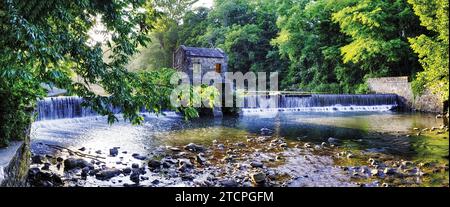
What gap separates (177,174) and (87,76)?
3277 mm

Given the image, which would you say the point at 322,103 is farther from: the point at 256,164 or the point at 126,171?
the point at 126,171

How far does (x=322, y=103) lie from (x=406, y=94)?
6.00 metres

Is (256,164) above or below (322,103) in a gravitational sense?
below

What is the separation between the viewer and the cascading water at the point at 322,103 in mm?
22312

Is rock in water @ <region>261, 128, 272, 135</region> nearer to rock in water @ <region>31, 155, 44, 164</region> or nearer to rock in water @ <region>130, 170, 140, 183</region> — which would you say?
rock in water @ <region>130, 170, 140, 183</region>

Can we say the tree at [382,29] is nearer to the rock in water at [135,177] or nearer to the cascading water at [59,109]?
the cascading water at [59,109]

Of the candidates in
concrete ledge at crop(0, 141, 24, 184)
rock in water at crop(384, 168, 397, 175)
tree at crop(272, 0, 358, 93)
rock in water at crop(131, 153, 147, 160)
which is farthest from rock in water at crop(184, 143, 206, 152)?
tree at crop(272, 0, 358, 93)

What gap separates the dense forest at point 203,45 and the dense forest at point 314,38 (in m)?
0.10

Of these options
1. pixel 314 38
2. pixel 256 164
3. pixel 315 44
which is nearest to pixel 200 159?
pixel 256 164

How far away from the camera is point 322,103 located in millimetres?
23359

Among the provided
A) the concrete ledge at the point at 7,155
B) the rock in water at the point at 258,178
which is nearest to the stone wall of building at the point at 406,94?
the rock in water at the point at 258,178

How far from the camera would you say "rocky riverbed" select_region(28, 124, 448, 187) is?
6.32 meters

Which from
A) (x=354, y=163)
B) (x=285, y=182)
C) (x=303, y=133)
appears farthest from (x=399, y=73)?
(x=285, y=182)

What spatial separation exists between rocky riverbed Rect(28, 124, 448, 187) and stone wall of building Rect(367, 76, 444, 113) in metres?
14.8
